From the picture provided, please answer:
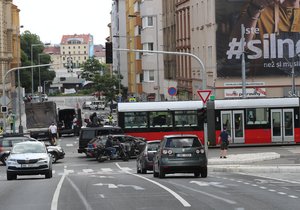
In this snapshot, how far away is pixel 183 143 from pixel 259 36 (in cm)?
3591

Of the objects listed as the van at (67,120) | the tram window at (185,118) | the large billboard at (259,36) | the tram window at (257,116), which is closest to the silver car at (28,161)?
the tram window at (185,118)

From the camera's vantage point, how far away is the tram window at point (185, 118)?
4941 cm

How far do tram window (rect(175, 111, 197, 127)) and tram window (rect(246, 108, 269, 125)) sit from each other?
3.27m

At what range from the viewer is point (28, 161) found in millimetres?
28859

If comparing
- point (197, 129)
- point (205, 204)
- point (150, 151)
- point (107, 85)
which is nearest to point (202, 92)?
point (150, 151)

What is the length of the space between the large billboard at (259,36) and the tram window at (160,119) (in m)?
13.4

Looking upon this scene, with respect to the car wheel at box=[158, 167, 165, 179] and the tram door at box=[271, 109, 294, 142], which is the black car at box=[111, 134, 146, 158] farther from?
the car wheel at box=[158, 167, 165, 179]

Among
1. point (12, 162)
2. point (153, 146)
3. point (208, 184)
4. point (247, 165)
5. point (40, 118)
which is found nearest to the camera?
point (208, 184)

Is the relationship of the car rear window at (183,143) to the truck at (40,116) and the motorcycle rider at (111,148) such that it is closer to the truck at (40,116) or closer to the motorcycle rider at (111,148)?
the motorcycle rider at (111,148)

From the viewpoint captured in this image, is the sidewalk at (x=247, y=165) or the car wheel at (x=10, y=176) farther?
the sidewalk at (x=247, y=165)

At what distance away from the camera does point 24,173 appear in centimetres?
2938

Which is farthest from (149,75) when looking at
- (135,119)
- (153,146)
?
(153,146)

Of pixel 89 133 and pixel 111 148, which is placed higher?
pixel 89 133

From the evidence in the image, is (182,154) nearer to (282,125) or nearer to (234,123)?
(234,123)
